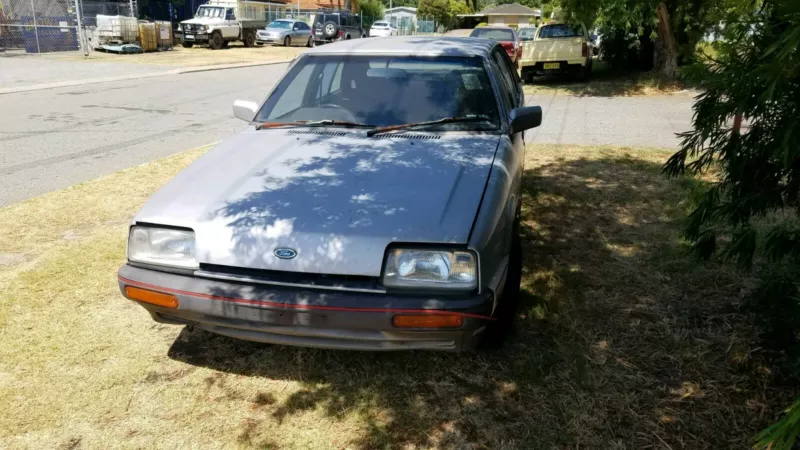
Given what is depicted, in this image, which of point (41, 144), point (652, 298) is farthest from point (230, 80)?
point (652, 298)

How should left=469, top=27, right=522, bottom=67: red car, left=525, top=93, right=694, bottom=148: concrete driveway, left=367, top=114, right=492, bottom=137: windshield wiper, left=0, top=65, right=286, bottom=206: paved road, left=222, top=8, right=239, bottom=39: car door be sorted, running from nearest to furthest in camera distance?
left=367, top=114, right=492, bottom=137: windshield wiper < left=0, top=65, right=286, bottom=206: paved road < left=525, top=93, right=694, bottom=148: concrete driveway < left=469, top=27, right=522, bottom=67: red car < left=222, top=8, right=239, bottom=39: car door

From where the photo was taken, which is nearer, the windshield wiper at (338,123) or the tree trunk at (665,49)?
the windshield wiper at (338,123)

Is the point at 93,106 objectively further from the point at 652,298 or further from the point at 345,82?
the point at 652,298

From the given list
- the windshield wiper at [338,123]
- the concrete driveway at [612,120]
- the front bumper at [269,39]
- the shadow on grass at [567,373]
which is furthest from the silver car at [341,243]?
the front bumper at [269,39]

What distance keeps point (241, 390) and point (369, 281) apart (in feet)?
2.99

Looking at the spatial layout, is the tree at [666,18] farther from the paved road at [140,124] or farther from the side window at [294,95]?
the side window at [294,95]

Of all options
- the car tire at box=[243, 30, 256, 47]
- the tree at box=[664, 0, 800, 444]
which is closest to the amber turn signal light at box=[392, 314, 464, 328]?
the tree at box=[664, 0, 800, 444]

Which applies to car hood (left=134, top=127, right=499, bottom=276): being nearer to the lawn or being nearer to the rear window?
the lawn

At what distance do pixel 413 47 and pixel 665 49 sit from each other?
14.3 metres

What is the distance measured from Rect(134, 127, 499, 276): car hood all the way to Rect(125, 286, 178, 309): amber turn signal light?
0.83ft

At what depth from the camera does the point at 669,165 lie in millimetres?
3117

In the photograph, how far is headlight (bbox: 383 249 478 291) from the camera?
2570 millimetres

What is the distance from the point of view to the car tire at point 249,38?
3216 centimetres

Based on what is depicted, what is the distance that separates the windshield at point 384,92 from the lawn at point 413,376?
1282 mm
